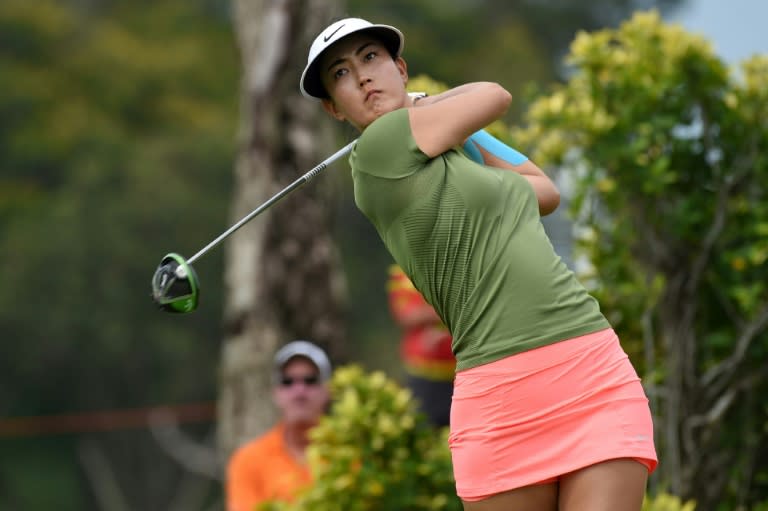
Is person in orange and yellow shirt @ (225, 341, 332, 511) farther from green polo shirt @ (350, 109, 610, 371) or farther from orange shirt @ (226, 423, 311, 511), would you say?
green polo shirt @ (350, 109, 610, 371)

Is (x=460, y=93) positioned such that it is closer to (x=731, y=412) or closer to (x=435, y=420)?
(x=731, y=412)

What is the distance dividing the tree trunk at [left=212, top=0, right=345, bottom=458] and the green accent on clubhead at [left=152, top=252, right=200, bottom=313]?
346 centimetres

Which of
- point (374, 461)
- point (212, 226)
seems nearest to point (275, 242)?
point (374, 461)

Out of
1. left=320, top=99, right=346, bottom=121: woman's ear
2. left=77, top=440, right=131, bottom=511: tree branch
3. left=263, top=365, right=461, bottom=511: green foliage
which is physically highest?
left=77, top=440, right=131, bottom=511: tree branch

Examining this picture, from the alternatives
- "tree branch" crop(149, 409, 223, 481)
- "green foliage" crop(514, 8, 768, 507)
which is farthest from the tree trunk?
"tree branch" crop(149, 409, 223, 481)

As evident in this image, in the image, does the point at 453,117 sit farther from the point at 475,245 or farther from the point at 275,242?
the point at 275,242

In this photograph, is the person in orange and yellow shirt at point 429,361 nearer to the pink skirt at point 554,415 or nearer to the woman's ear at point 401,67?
the woman's ear at point 401,67

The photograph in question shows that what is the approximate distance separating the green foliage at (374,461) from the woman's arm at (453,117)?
1879 millimetres

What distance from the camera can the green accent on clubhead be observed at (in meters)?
3.04

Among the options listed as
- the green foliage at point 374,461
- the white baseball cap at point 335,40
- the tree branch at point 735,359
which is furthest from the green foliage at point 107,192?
the white baseball cap at point 335,40

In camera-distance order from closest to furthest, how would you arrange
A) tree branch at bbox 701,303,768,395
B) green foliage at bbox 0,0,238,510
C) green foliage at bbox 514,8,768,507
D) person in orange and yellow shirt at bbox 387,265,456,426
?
tree branch at bbox 701,303,768,395, green foliage at bbox 514,8,768,507, person in orange and yellow shirt at bbox 387,265,456,426, green foliage at bbox 0,0,238,510

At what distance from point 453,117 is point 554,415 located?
63cm

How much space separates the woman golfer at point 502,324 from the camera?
2.74 meters

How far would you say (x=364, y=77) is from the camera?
2.96 metres
